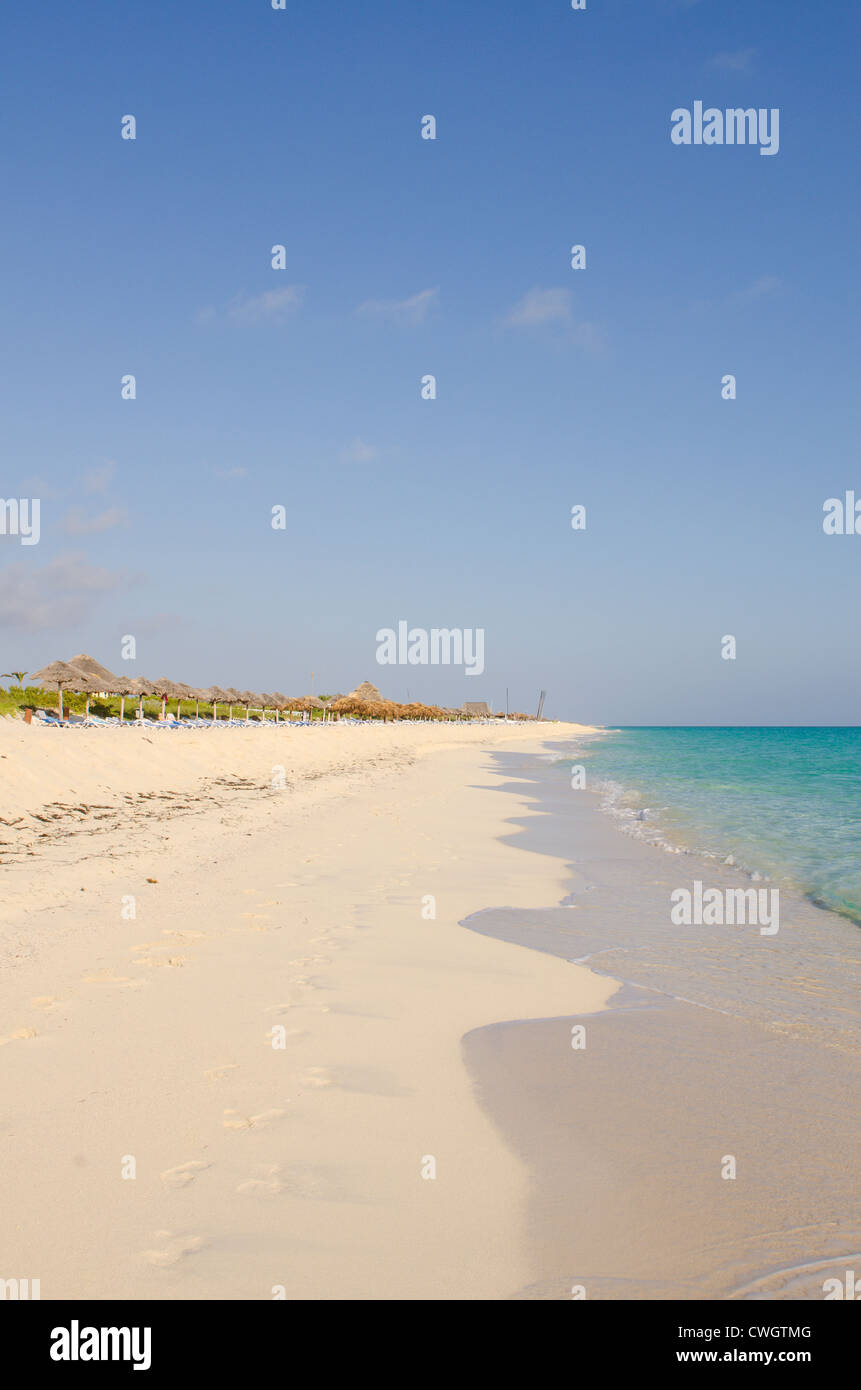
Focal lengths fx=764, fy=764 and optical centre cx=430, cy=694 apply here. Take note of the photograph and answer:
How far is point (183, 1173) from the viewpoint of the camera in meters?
3.50

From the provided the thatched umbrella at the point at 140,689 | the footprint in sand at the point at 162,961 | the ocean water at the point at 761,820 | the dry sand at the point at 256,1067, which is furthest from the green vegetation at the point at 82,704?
the footprint in sand at the point at 162,961

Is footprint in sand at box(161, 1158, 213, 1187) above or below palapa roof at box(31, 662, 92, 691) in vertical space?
below

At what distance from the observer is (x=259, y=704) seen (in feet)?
275

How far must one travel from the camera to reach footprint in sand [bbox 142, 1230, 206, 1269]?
2924mm

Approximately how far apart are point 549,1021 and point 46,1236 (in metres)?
3.74

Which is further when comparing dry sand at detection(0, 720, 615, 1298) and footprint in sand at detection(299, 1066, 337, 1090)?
footprint in sand at detection(299, 1066, 337, 1090)

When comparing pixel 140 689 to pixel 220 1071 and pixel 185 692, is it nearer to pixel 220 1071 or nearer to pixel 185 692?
pixel 185 692

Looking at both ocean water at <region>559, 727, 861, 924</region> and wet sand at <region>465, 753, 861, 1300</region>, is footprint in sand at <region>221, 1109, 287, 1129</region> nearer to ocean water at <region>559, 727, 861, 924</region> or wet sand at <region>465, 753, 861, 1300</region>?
wet sand at <region>465, 753, 861, 1300</region>

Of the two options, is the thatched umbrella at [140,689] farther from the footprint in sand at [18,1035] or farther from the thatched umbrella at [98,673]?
the footprint in sand at [18,1035]

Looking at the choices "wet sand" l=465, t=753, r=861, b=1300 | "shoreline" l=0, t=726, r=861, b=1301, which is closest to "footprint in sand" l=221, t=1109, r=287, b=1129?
"shoreline" l=0, t=726, r=861, b=1301

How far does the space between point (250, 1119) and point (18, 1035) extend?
1.87 meters
